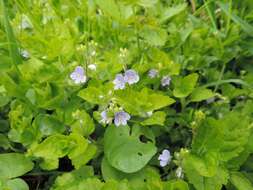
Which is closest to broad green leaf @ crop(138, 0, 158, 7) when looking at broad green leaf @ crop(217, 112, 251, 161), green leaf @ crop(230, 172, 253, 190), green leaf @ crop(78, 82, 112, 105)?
green leaf @ crop(78, 82, 112, 105)

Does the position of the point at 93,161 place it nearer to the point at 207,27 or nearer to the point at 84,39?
the point at 84,39

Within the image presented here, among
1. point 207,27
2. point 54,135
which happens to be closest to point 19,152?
point 54,135

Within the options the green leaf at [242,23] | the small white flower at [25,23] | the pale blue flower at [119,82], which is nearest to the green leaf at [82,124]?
the pale blue flower at [119,82]

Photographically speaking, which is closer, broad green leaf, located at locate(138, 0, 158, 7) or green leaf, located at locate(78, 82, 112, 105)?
green leaf, located at locate(78, 82, 112, 105)

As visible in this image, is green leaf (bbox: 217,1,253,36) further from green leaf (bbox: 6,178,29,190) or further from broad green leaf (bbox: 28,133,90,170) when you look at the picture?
green leaf (bbox: 6,178,29,190)

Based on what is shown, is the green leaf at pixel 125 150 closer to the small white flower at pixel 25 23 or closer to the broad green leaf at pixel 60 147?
the broad green leaf at pixel 60 147
